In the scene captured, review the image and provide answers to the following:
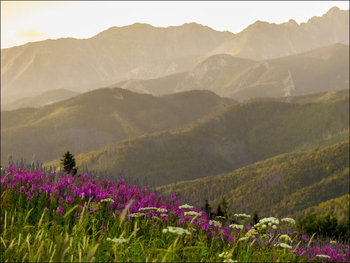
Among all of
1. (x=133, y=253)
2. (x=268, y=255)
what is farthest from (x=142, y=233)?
(x=268, y=255)

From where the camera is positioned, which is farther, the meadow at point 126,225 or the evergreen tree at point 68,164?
the evergreen tree at point 68,164

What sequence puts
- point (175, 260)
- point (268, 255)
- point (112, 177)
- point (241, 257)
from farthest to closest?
point (112, 177)
point (268, 255)
point (241, 257)
point (175, 260)

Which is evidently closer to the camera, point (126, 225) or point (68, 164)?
point (126, 225)

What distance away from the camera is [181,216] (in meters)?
8.04

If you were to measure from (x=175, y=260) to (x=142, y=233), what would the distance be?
1780 mm

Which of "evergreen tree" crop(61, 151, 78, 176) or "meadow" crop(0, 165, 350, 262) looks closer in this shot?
"meadow" crop(0, 165, 350, 262)

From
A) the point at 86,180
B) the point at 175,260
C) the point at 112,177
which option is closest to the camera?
the point at 175,260

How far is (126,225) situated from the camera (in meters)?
7.05

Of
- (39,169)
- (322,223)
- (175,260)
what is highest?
(39,169)

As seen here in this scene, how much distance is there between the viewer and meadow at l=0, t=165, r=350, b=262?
5566 mm

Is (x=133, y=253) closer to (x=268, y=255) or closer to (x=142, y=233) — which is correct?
(x=142, y=233)

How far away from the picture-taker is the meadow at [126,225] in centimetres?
557

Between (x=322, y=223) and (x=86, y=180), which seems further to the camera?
(x=322, y=223)

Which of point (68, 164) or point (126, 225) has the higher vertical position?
point (68, 164)
